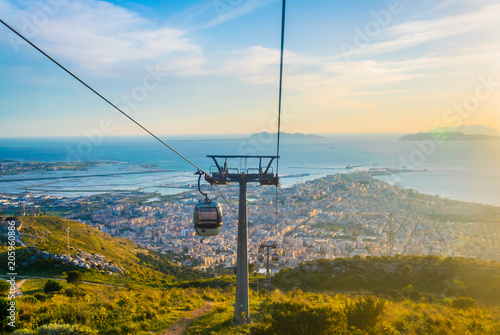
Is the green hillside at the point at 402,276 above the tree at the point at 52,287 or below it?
below

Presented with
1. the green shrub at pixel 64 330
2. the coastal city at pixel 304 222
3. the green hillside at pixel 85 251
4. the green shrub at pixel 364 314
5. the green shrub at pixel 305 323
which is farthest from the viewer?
the coastal city at pixel 304 222

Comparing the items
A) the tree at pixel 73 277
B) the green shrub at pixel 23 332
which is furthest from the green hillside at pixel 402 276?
the green shrub at pixel 23 332

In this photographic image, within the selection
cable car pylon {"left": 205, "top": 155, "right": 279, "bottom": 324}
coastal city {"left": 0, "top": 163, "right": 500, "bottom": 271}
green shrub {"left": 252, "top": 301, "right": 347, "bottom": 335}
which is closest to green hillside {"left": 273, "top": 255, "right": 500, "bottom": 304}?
coastal city {"left": 0, "top": 163, "right": 500, "bottom": 271}

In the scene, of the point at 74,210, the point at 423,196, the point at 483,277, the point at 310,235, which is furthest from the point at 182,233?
the point at 423,196

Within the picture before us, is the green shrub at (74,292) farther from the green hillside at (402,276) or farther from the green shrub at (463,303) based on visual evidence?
the green shrub at (463,303)

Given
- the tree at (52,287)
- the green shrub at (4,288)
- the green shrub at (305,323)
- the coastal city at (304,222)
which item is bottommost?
the coastal city at (304,222)

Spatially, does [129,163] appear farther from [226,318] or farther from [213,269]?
[226,318]

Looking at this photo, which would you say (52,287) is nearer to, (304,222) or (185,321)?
(185,321)
